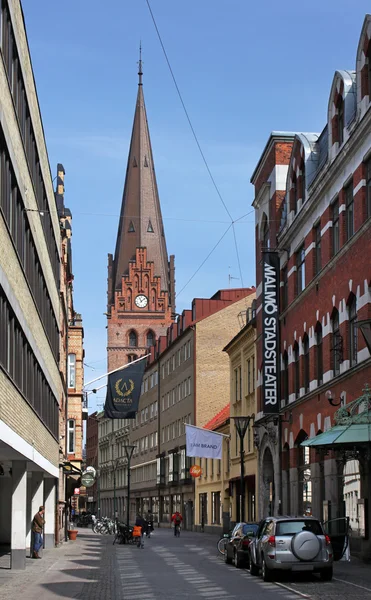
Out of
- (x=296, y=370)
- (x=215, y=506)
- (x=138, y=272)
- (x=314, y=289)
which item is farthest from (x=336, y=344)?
(x=138, y=272)

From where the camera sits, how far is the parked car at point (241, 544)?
2742 cm

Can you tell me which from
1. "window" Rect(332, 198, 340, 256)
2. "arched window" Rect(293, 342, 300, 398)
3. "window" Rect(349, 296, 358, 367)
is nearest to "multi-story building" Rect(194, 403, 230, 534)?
"arched window" Rect(293, 342, 300, 398)

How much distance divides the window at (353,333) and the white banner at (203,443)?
45.2 ft

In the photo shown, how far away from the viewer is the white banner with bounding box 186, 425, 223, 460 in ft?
143

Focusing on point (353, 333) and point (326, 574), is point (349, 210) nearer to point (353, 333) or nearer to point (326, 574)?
point (353, 333)

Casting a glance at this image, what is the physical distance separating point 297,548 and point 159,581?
379 cm

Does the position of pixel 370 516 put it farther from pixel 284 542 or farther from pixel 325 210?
pixel 325 210

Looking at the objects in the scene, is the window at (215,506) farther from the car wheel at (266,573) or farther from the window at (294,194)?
the car wheel at (266,573)

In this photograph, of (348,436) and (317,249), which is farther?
(317,249)

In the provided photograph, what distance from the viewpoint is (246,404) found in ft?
169

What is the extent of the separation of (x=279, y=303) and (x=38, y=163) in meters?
15.7

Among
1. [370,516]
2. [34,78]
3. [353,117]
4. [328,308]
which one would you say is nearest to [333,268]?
[328,308]

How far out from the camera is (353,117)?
30891 millimetres

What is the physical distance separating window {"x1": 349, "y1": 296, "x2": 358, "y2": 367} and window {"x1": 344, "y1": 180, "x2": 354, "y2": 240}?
207 centimetres
